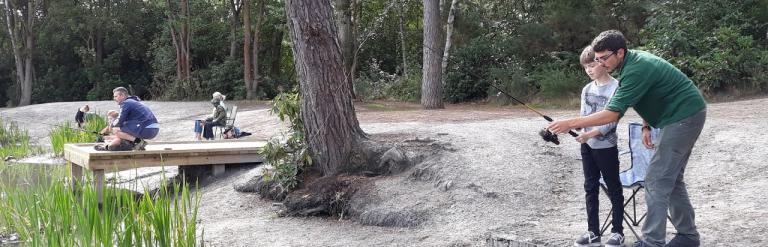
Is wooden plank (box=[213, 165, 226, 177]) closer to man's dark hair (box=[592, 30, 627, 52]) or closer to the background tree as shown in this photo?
man's dark hair (box=[592, 30, 627, 52])

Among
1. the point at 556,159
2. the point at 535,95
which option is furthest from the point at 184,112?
the point at 556,159

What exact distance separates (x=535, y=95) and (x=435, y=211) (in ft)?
44.8

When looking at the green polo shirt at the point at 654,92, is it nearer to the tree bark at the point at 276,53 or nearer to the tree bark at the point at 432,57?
the tree bark at the point at 432,57

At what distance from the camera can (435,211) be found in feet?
23.6

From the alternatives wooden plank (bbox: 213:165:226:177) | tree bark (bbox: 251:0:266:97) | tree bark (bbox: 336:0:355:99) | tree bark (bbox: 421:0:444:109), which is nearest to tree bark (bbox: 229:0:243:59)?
tree bark (bbox: 251:0:266:97)

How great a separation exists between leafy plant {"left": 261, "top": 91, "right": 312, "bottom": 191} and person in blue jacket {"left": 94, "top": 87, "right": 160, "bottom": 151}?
195cm

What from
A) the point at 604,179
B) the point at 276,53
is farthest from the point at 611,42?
the point at 276,53

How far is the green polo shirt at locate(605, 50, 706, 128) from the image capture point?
15.1 ft

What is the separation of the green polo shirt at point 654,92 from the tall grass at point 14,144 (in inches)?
517

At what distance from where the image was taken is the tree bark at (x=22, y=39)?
111 ft

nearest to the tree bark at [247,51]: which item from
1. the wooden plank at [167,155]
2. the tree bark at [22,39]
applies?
the tree bark at [22,39]

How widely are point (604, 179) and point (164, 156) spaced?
653 cm

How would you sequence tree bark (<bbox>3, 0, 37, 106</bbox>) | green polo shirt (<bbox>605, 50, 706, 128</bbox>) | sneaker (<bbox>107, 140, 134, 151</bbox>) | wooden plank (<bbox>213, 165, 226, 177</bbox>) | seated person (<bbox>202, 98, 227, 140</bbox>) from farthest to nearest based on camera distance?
tree bark (<bbox>3, 0, 37, 106</bbox>)
seated person (<bbox>202, 98, 227, 140</bbox>)
wooden plank (<bbox>213, 165, 226, 177</bbox>)
sneaker (<bbox>107, 140, 134, 151</bbox>)
green polo shirt (<bbox>605, 50, 706, 128</bbox>)

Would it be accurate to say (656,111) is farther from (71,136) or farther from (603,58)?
(71,136)
